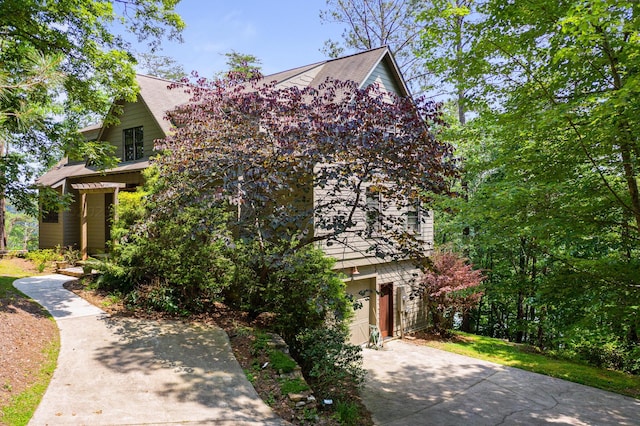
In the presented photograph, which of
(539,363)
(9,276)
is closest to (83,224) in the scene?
(9,276)

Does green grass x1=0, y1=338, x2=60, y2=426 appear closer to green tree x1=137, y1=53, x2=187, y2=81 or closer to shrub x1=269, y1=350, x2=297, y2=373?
shrub x1=269, y1=350, x2=297, y2=373

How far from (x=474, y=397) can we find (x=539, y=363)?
5065 mm

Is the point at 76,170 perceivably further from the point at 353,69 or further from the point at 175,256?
the point at 353,69

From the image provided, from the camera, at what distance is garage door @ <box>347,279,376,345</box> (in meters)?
13.1

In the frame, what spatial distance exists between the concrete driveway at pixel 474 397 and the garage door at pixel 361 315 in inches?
36.8

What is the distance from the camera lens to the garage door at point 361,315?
13.1 m

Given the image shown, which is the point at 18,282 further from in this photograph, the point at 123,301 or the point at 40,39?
the point at 40,39

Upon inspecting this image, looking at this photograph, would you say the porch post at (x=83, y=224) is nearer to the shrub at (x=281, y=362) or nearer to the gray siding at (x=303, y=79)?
the gray siding at (x=303, y=79)

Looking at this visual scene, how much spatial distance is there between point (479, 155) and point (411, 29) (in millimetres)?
→ 8772

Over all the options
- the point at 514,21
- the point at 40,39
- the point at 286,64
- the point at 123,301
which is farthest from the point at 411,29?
the point at 123,301

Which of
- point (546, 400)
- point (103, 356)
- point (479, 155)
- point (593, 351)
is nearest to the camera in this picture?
point (103, 356)

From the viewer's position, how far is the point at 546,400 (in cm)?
941

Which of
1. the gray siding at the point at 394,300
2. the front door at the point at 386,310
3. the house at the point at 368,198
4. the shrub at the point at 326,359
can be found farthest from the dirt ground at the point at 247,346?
the front door at the point at 386,310

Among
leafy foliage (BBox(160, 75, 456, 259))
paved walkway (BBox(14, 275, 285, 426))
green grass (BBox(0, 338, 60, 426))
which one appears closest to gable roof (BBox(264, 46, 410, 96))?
leafy foliage (BBox(160, 75, 456, 259))
